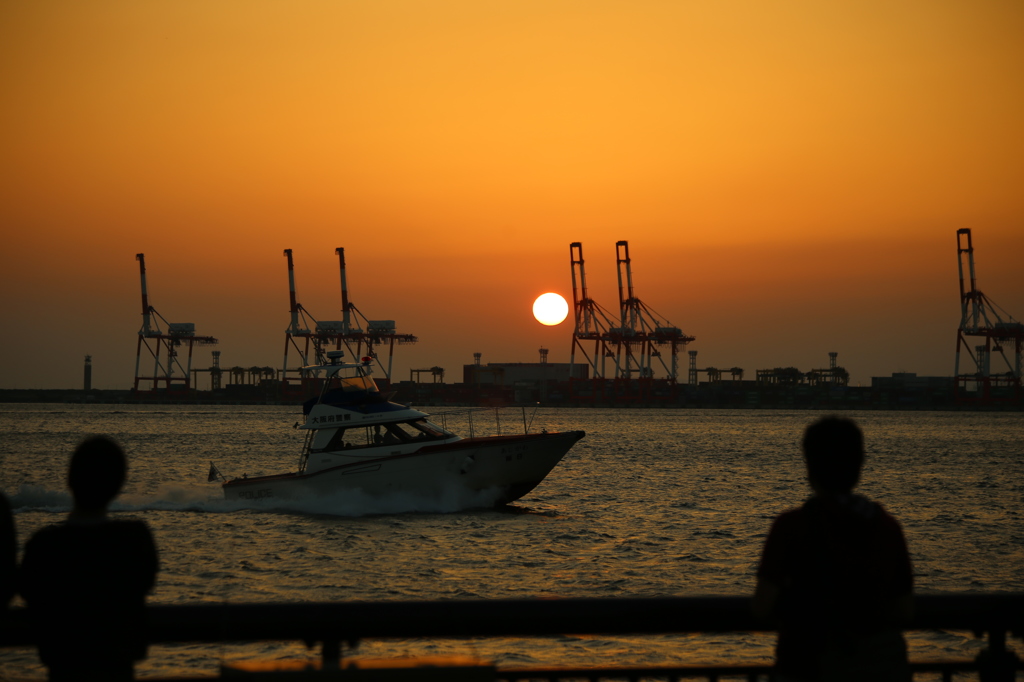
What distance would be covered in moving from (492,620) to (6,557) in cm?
145

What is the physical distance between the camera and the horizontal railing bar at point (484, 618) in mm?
3004

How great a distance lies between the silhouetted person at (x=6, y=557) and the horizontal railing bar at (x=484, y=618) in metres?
0.10

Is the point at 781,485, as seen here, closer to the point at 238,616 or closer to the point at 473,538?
the point at 473,538

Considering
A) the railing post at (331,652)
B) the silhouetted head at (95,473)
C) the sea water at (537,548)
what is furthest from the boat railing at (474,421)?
the silhouetted head at (95,473)

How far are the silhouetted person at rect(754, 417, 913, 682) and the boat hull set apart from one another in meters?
17.0

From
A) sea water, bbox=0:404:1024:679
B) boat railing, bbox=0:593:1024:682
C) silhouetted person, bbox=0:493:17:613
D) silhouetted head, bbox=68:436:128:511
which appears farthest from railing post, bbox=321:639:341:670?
silhouetted person, bbox=0:493:17:613

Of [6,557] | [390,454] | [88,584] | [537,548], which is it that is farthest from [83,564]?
[390,454]

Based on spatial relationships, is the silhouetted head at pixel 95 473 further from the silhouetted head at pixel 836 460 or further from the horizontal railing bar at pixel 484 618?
the silhouetted head at pixel 836 460

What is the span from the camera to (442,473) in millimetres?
19922

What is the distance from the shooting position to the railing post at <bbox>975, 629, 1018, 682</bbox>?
10.7ft

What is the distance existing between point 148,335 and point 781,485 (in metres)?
139

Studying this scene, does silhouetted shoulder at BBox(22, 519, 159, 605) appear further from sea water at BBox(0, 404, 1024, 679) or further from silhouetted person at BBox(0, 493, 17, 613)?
sea water at BBox(0, 404, 1024, 679)

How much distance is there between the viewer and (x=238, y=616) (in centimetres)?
300

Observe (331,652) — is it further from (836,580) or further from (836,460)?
(836,460)
